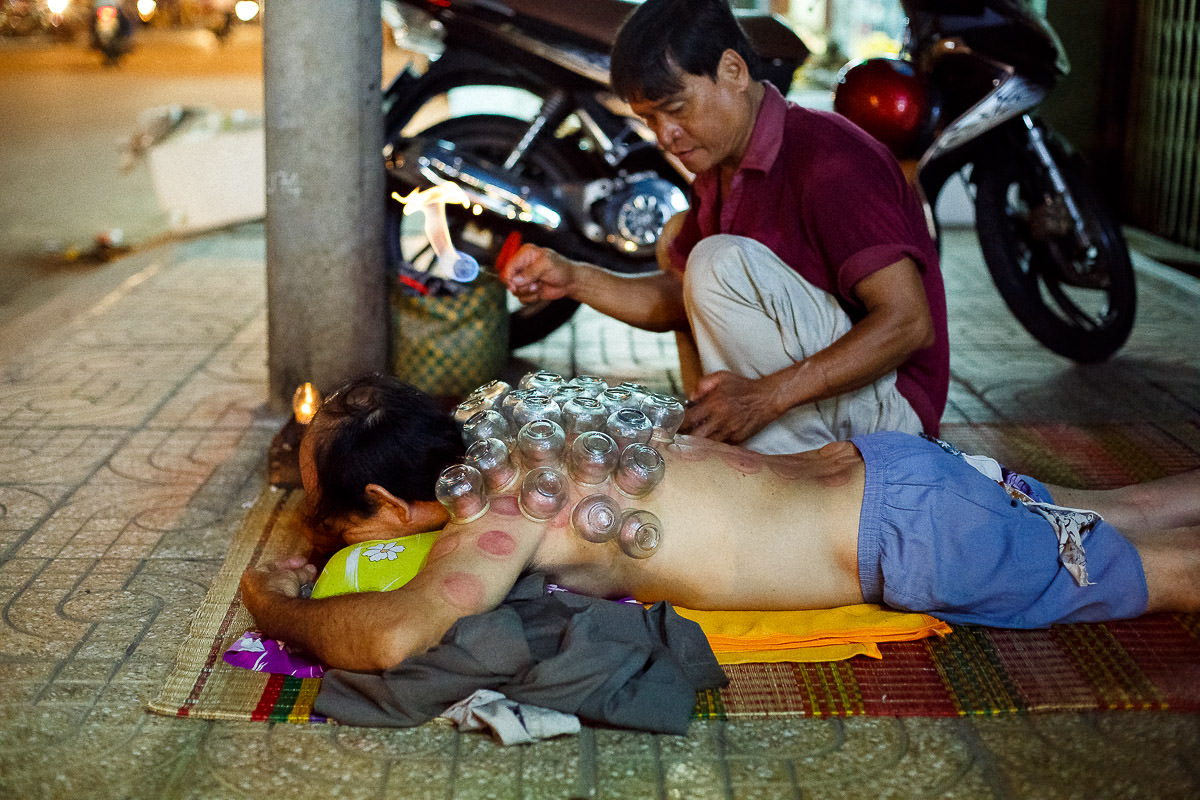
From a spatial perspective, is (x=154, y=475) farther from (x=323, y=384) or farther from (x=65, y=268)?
(x=65, y=268)

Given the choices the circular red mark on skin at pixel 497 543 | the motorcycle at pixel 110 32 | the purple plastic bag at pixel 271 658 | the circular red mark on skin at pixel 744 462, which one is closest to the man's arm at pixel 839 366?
the circular red mark on skin at pixel 744 462

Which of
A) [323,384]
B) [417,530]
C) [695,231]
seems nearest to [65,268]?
[323,384]

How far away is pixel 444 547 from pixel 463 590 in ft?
0.35

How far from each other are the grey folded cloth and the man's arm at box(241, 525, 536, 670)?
3cm

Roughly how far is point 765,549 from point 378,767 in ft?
2.68

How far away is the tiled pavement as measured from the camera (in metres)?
1.96

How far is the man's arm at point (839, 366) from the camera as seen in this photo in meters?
2.67

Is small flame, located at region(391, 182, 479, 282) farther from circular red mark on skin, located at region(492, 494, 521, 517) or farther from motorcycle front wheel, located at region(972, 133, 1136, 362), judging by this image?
motorcycle front wheel, located at region(972, 133, 1136, 362)

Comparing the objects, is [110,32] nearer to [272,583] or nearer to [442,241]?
[442,241]

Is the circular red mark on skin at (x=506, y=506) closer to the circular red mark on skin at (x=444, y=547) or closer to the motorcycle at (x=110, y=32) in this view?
the circular red mark on skin at (x=444, y=547)

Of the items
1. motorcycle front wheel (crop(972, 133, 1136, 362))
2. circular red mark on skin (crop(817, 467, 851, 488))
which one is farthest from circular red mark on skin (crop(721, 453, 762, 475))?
motorcycle front wheel (crop(972, 133, 1136, 362))

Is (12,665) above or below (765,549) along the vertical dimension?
below

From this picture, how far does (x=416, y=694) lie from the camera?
6.69 ft

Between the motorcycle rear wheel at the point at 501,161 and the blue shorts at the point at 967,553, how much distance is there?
2.27m
